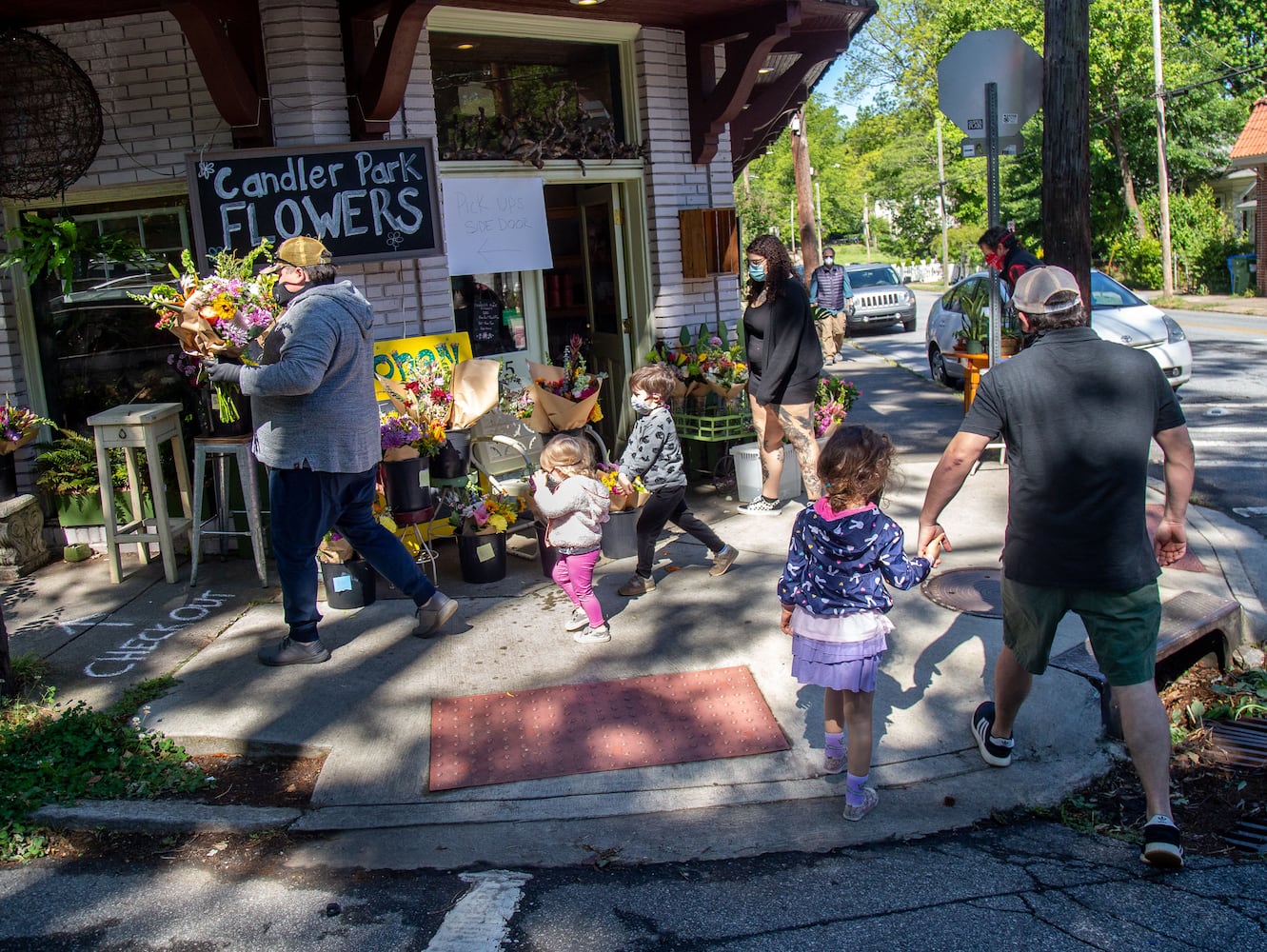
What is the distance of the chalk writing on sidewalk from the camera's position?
5.25 metres

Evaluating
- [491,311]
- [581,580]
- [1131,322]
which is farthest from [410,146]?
[1131,322]

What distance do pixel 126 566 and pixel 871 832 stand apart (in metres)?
5.04

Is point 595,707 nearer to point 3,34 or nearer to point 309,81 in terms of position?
point 309,81

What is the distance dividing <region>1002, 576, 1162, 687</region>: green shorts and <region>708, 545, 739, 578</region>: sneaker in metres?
2.52

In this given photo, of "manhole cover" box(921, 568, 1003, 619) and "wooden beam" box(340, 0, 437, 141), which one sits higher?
"wooden beam" box(340, 0, 437, 141)

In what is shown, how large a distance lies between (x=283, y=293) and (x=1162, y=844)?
4.29 metres

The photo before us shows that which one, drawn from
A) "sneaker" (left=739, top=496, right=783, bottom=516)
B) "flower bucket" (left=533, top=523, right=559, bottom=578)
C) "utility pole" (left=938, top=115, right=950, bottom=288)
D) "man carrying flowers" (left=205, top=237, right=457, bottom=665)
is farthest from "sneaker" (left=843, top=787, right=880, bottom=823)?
"utility pole" (left=938, top=115, right=950, bottom=288)

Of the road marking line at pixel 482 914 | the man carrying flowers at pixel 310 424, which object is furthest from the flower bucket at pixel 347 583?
the road marking line at pixel 482 914

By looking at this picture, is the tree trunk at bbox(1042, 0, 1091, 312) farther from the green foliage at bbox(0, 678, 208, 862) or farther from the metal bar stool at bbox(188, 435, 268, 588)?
the green foliage at bbox(0, 678, 208, 862)

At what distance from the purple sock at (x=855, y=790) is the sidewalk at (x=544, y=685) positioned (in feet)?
0.27

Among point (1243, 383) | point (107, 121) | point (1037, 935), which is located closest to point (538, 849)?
point (1037, 935)

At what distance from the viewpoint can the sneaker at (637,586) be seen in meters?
5.97

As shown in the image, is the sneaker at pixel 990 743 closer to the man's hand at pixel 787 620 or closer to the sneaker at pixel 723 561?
the man's hand at pixel 787 620

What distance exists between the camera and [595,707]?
4.73 meters
